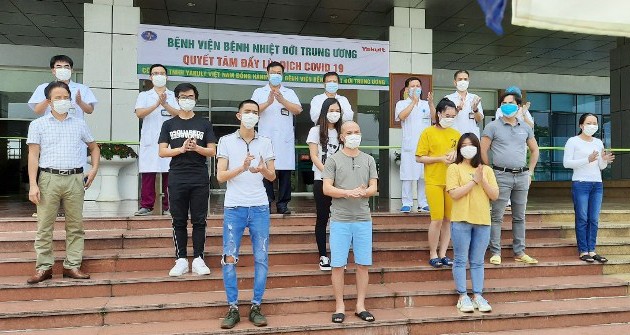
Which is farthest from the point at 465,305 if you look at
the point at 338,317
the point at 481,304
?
the point at 338,317

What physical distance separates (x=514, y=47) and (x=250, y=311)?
1069 cm

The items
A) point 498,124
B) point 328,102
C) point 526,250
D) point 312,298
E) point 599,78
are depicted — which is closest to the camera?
point 312,298

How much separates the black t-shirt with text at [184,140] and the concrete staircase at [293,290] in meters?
0.88

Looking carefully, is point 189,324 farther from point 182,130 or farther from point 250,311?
point 182,130

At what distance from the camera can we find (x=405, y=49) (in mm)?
8844

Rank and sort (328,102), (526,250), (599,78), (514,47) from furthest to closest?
1. (599,78)
2. (514,47)
3. (526,250)
4. (328,102)

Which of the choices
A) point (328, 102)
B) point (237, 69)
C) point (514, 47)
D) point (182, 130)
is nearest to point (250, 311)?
point (182, 130)

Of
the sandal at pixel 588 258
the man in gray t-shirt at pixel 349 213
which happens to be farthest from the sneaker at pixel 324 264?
the sandal at pixel 588 258

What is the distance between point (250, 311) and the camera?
3.69 m

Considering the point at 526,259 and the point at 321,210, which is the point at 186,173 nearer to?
the point at 321,210

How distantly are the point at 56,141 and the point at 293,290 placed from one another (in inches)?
95.9

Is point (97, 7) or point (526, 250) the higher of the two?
point (97, 7)

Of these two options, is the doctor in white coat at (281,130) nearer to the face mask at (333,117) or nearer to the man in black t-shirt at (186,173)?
the face mask at (333,117)

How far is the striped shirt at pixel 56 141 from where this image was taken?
396 centimetres
